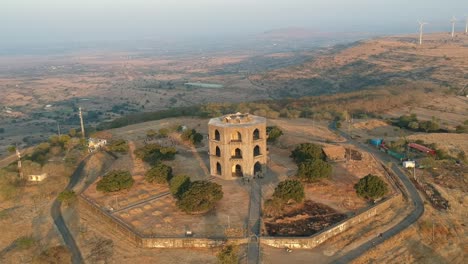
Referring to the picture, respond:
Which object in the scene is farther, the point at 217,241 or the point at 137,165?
the point at 137,165

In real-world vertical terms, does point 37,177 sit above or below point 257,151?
below

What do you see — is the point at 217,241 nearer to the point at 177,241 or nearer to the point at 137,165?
the point at 177,241

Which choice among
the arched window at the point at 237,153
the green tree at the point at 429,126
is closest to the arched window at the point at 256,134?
the arched window at the point at 237,153

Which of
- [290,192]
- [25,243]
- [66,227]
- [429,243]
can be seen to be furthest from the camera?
[290,192]

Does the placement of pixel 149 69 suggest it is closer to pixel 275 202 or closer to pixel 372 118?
pixel 372 118

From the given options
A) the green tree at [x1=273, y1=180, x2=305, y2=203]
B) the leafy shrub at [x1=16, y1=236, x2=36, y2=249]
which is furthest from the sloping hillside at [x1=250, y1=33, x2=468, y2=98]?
the leafy shrub at [x1=16, y1=236, x2=36, y2=249]

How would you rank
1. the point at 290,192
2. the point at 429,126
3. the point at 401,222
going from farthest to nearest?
the point at 429,126
the point at 290,192
the point at 401,222

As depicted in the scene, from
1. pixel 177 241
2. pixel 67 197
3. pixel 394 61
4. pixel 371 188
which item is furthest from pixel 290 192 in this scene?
pixel 394 61

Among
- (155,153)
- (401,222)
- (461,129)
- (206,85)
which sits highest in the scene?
(155,153)
